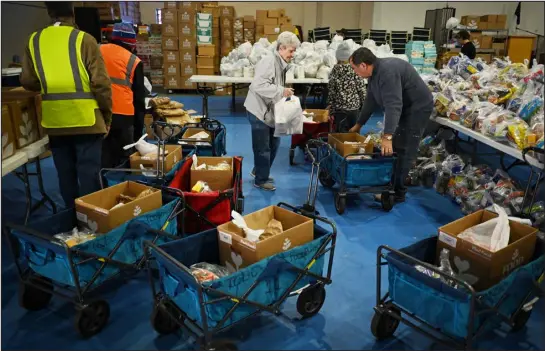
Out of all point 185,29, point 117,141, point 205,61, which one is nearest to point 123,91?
point 117,141

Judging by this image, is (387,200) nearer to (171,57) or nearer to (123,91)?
(123,91)

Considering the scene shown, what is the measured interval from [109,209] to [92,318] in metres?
0.69

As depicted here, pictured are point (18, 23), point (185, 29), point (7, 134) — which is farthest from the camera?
point (185, 29)

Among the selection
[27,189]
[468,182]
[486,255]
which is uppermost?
[486,255]

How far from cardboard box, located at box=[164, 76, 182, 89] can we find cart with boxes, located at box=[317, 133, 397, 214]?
294 inches

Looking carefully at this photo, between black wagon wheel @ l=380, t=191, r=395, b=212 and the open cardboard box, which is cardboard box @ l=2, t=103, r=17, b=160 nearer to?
the open cardboard box

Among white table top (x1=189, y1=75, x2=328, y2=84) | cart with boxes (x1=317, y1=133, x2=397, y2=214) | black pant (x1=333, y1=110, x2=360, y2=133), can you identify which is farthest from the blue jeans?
white table top (x1=189, y1=75, x2=328, y2=84)

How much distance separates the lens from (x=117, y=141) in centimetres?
394

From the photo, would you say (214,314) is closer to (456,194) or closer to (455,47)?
(456,194)

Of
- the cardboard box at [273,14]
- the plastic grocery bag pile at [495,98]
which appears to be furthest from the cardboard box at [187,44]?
the plastic grocery bag pile at [495,98]

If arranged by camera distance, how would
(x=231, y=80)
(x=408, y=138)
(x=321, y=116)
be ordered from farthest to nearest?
(x=231, y=80)
(x=321, y=116)
(x=408, y=138)

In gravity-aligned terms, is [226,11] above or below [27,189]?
above

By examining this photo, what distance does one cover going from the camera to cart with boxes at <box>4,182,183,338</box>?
2.37 metres

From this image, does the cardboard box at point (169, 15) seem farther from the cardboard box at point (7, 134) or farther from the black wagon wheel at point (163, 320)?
the black wagon wheel at point (163, 320)
